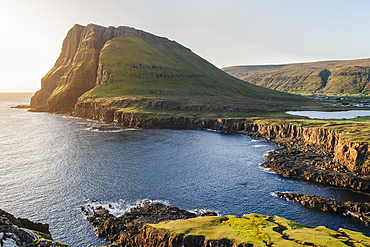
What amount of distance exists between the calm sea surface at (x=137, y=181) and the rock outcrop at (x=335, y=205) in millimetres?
2180

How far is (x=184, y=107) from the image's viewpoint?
18938 centimetres

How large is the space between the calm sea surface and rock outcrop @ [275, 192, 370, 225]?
218 cm

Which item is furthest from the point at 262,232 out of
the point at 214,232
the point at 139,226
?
the point at 139,226

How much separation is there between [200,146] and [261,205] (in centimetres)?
5787

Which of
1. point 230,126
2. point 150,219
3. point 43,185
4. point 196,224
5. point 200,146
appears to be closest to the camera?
point 196,224

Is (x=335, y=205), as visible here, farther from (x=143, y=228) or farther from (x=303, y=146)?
(x=303, y=146)

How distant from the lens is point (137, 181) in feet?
218

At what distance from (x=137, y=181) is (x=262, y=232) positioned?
41.4 meters

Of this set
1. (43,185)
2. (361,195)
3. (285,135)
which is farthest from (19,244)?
(285,135)

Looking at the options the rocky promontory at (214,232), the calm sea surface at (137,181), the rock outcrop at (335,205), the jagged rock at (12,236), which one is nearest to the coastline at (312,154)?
the rock outcrop at (335,205)

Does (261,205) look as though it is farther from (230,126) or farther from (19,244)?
(230,126)

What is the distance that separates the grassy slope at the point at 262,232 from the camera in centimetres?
3181

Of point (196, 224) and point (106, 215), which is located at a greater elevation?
point (196, 224)

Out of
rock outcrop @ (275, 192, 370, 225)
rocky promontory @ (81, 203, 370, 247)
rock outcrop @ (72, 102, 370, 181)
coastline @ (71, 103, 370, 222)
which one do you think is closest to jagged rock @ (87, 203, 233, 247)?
rocky promontory @ (81, 203, 370, 247)
